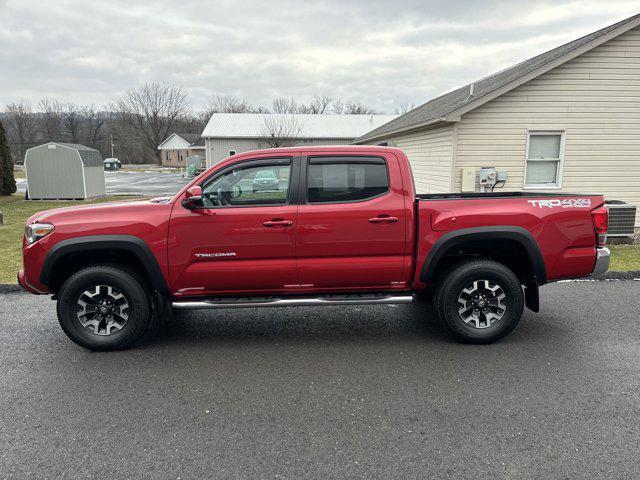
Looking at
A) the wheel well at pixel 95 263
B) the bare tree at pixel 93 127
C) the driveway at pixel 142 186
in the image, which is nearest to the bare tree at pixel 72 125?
the bare tree at pixel 93 127

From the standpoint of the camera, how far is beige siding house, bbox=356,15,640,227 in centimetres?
1025

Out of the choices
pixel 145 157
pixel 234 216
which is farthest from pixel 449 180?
pixel 145 157

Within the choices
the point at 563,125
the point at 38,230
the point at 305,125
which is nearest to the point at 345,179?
the point at 38,230

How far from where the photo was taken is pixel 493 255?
15.3ft

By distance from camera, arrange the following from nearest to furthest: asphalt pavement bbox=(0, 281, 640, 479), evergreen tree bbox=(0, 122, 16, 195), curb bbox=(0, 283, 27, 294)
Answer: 1. asphalt pavement bbox=(0, 281, 640, 479)
2. curb bbox=(0, 283, 27, 294)
3. evergreen tree bbox=(0, 122, 16, 195)

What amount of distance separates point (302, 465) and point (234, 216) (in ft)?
7.45

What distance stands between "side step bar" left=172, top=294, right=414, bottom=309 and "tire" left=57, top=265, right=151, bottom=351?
382mm

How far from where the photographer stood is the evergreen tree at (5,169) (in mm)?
19530

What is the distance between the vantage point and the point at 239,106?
7131 cm

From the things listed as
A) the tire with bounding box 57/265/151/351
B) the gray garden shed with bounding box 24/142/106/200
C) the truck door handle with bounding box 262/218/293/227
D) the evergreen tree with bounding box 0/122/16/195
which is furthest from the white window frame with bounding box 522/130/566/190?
the evergreen tree with bounding box 0/122/16/195

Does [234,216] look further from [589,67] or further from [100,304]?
[589,67]

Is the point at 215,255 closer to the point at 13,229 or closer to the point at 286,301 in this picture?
the point at 286,301

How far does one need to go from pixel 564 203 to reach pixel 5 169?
22.7m

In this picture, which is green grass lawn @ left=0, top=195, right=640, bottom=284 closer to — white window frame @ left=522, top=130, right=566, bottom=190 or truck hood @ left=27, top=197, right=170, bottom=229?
white window frame @ left=522, top=130, right=566, bottom=190
